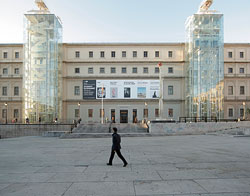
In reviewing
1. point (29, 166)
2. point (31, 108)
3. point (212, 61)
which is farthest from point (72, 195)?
point (212, 61)

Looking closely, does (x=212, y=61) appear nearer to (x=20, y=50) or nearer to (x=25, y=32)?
(x=25, y=32)

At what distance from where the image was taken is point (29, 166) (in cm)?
906

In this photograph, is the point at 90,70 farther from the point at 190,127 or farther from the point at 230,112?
the point at 230,112

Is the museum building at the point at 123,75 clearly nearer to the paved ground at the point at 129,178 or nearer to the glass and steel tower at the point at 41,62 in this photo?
the glass and steel tower at the point at 41,62

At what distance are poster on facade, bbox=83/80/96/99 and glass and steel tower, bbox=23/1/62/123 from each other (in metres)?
6.18

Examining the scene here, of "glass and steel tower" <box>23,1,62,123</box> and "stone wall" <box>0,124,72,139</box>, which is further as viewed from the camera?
"glass and steel tower" <box>23,1,62,123</box>

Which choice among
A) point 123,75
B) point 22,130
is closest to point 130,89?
point 123,75

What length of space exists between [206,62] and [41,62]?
110 feet

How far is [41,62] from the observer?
4238cm

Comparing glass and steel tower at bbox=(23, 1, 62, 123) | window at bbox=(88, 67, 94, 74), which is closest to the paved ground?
glass and steel tower at bbox=(23, 1, 62, 123)

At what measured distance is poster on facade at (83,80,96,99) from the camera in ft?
149

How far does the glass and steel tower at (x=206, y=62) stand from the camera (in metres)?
41.9

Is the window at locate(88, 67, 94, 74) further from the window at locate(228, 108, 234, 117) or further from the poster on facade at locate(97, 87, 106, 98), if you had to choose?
the window at locate(228, 108, 234, 117)

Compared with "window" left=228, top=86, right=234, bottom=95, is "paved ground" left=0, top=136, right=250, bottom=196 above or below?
below
